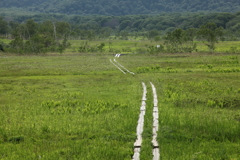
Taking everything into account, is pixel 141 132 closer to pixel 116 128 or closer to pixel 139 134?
pixel 139 134

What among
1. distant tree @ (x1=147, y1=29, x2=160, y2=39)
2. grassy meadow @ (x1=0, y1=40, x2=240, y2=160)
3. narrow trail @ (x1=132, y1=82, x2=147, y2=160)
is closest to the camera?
narrow trail @ (x1=132, y1=82, x2=147, y2=160)

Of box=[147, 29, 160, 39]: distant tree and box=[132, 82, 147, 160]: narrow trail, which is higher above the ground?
box=[147, 29, 160, 39]: distant tree

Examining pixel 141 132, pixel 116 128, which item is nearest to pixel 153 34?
pixel 116 128

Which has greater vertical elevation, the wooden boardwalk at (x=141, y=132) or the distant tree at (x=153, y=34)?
the distant tree at (x=153, y=34)

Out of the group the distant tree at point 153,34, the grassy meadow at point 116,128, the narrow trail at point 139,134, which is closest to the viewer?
the narrow trail at point 139,134

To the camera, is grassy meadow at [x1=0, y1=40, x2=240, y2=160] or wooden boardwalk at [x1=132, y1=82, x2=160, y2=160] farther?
grassy meadow at [x1=0, y1=40, x2=240, y2=160]

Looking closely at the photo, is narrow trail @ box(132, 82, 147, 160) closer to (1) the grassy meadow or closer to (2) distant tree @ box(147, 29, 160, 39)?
(1) the grassy meadow

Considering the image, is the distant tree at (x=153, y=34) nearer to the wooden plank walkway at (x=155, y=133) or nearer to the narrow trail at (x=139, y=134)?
the wooden plank walkway at (x=155, y=133)

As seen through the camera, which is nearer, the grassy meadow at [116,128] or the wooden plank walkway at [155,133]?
the wooden plank walkway at [155,133]

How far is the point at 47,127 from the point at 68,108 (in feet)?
15.6

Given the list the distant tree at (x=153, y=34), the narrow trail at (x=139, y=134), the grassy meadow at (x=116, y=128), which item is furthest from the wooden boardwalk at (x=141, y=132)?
the distant tree at (x=153, y=34)

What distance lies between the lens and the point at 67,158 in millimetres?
10258

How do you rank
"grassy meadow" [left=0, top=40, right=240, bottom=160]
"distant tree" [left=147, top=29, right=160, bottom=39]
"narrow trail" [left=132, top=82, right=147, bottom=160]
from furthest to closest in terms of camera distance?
1. "distant tree" [left=147, top=29, right=160, bottom=39]
2. "grassy meadow" [left=0, top=40, right=240, bottom=160]
3. "narrow trail" [left=132, top=82, right=147, bottom=160]

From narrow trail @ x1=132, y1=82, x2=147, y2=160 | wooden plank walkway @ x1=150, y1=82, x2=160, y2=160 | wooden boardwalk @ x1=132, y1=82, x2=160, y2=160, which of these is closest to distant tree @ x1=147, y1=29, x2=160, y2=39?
wooden plank walkway @ x1=150, y1=82, x2=160, y2=160
